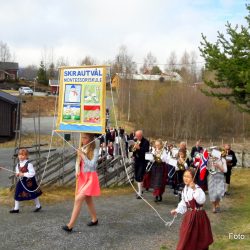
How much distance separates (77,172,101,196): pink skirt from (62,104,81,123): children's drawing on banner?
4.21ft

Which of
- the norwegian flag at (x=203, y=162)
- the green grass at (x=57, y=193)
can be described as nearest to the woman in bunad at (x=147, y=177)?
the green grass at (x=57, y=193)

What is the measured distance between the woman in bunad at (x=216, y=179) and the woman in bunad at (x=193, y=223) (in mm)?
3621

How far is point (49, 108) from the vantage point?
172ft

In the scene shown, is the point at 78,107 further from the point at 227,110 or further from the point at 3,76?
the point at 3,76

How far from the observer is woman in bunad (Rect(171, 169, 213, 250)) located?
231 inches

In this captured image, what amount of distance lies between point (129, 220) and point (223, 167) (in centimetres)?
280

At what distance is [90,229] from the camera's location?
7.61 metres

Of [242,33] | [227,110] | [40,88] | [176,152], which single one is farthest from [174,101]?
[40,88]

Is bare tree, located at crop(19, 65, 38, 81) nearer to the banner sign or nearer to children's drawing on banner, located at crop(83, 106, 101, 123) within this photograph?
the banner sign

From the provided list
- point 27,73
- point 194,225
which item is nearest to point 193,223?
point 194,225

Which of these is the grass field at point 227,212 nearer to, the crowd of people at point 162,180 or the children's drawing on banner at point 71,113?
the crowd of people at point 162,180

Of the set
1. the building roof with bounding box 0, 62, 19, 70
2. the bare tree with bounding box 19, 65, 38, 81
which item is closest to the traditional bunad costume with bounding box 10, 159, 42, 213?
the building roof with bounding box 0, 62, 19, 70

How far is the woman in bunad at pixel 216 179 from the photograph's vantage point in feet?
31.4

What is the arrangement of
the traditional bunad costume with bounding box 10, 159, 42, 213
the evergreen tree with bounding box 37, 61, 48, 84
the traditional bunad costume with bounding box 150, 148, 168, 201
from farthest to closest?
1. the evergreen tree with bounding box 37, 61, 48, 84
2. the traditional bunad costume with bounding box 150, 148, 168, 201
3. the traditional bunad costume with bounding box 10, 159, 42, 213
